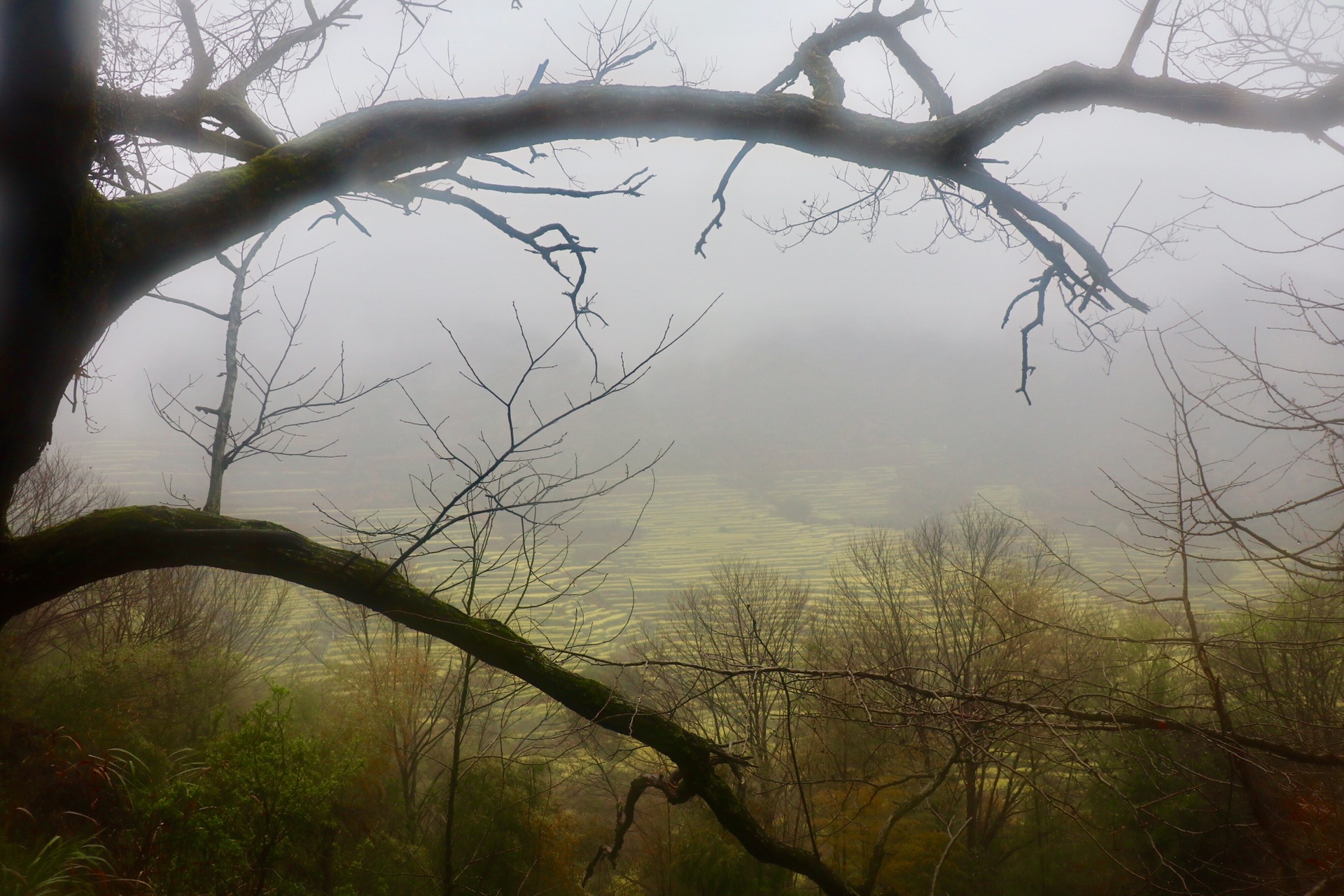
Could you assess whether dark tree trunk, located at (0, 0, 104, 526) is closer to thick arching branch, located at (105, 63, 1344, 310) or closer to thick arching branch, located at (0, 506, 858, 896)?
thick arching branch, located at (0, 506, 858, 896)

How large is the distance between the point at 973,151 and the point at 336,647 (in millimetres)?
19328

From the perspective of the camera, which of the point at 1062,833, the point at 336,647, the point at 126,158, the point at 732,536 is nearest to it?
the point at 126,158

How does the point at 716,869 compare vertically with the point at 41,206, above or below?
below

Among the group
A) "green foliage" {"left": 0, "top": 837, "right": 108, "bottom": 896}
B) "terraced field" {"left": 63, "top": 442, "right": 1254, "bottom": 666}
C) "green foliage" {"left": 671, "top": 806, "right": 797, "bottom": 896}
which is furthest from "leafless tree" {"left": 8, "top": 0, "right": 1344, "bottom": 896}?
"terraced field" {"left": 63, "top": 442, "right": 1254, "bottom": 666}

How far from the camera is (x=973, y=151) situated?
2396 millimetres

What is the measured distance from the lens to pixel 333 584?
7.46 feet

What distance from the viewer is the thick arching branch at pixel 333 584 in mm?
1927

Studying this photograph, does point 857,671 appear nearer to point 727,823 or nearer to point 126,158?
point 727,823

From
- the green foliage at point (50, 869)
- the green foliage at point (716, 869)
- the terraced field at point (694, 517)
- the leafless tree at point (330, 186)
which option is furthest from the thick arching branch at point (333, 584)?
the terraced field at point (694, 517)

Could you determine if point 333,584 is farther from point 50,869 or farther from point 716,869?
point 716,869

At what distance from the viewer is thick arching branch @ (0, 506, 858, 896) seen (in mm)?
1927

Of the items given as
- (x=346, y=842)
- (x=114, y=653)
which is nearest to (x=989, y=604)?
(x=346, y=842)

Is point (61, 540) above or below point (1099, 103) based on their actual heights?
below

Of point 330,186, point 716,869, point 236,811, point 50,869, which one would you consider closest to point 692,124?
point 330,186
